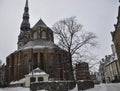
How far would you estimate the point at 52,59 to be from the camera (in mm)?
43219

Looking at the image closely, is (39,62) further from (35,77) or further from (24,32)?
(24,32)

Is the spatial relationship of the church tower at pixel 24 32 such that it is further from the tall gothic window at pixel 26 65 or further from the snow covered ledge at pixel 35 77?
the snow covered ledge at pixel 35 77

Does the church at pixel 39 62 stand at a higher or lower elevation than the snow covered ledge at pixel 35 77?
higher

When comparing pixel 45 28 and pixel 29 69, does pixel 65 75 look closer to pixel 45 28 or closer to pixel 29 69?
pixel 29 69

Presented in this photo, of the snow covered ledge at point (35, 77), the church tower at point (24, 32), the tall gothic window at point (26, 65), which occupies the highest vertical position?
the church tower at point (24, 32)

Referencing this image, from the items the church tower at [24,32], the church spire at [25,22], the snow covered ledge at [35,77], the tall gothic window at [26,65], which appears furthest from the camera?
the church spire at [25,22]

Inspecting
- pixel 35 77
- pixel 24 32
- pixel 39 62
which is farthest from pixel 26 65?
pixel 24 32

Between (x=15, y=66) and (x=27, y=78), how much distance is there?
9493mm

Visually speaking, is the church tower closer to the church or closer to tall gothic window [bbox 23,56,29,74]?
the church

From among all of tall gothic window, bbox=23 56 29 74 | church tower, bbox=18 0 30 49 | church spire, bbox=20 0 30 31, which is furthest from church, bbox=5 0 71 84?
church spire, bbox=20 0 30 31

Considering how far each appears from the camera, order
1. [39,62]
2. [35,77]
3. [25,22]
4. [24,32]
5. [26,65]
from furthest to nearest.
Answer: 1. [25,22]
2. [24,32]
3. [26,65]
4. [39,62]
5. [35,77]

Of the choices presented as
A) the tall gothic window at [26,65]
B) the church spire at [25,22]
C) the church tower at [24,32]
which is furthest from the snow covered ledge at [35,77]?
the church spire at [25,22]

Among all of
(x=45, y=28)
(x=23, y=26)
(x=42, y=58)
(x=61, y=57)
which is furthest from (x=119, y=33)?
(x=23, y=26)

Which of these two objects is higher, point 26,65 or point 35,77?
point 26,65
